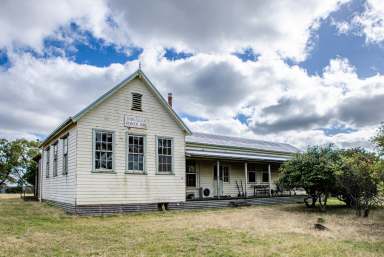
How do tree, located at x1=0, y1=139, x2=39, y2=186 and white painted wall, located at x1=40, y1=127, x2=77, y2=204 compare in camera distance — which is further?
tree, located at x1=0, y1=139, x2=39, y2=186

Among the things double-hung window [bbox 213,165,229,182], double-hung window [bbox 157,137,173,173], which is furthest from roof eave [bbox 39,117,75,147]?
double-hung window [bbox 213,165,229,182]

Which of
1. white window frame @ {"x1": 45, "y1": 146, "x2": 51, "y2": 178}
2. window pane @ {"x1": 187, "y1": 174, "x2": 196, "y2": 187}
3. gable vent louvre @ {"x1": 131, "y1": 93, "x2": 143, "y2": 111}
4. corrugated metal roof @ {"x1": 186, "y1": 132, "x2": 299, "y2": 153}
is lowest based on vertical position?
window pane @ {"x1": 187, "y1": 174, "x2": 196, "y2": 187}

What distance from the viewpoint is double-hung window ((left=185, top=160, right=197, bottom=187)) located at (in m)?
20.4

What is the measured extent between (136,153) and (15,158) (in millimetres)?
33293

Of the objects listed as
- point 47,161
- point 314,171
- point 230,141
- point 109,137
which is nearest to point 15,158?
point 47,161

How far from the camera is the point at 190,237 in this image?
895 centimetres

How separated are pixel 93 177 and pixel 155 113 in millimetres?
4144

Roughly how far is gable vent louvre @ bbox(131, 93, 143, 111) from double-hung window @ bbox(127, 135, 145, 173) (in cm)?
130

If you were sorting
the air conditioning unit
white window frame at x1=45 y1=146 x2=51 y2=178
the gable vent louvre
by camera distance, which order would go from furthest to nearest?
the air conditioning unit < white window frame at x1=45 y1=146 x2=51 y2=178 < the gable vent louvre

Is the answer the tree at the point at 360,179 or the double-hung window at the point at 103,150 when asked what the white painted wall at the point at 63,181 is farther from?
the tree at the point at 360,179

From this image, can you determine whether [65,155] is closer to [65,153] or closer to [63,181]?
[65,153]

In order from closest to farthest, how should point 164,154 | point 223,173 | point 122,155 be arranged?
1. point 122,155
2. point 164,154
3. point 223,173

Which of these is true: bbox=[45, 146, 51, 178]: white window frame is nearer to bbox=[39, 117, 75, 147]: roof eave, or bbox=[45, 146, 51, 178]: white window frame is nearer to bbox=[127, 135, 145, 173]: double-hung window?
bbox=[39, 117, 75, 147]: roof eave

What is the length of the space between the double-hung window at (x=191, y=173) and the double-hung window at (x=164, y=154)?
3989mm
